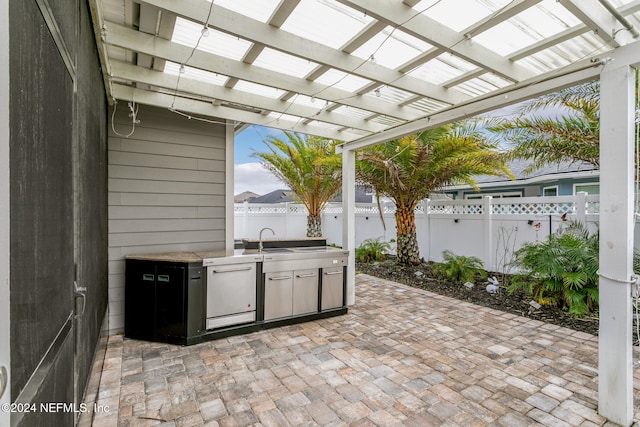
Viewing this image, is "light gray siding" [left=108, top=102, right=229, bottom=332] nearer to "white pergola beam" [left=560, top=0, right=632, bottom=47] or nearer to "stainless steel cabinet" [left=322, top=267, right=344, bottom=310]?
"stainless steel cabinet" [left=322, top=267, right=344, bottom=310]

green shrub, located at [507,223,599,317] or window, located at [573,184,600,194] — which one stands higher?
window, located at [573,184,600,194]

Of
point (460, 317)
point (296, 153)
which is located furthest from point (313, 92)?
point (296, 153)

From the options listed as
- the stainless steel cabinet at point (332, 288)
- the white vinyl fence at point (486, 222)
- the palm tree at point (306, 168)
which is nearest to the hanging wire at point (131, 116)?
the stainless steel cabinet at point (332, 288)

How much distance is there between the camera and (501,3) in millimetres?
2195

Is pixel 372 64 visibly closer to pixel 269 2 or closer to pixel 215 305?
pixel 269 2

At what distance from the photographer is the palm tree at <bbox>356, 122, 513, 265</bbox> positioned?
6.57m

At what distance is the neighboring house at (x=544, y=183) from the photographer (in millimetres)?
8867

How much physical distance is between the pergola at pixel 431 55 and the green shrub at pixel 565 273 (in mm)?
2570

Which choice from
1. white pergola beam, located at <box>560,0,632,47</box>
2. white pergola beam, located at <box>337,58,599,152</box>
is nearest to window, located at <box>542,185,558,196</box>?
white pergola beam, located at <box>337,58,599,152</box>

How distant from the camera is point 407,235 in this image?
764 centimetres

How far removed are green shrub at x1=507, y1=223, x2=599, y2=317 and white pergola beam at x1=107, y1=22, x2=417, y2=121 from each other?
10.7 ft

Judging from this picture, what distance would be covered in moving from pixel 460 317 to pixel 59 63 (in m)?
5.00

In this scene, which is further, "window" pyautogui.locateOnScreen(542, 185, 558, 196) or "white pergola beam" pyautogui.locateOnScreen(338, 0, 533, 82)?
"window" pyautogui.locateOnScreen(542, 185, 558, 196)

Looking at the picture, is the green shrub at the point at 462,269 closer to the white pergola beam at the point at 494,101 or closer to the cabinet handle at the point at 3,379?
the white pergola beam at the point at 494,101
